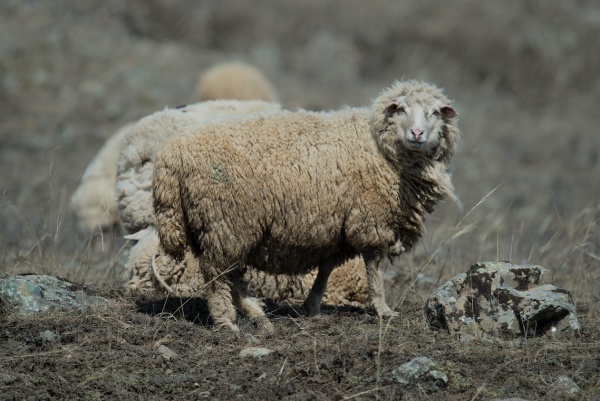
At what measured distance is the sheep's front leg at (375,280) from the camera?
6.49m

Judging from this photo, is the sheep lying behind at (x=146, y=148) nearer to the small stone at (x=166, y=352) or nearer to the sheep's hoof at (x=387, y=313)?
the sheep's hoof at (x=387, y=313)

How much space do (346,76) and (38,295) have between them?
17531mm

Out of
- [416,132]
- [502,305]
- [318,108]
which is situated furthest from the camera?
[318,108]

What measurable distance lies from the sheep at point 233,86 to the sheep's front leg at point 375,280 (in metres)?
4.50

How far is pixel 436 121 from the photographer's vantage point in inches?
258

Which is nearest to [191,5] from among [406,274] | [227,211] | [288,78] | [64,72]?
[288,78]

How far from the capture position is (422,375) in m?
5.00

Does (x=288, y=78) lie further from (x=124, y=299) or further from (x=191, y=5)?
(x=124, y=299)

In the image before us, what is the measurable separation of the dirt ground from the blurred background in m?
0.06

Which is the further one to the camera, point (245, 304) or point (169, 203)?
point (245, 304)

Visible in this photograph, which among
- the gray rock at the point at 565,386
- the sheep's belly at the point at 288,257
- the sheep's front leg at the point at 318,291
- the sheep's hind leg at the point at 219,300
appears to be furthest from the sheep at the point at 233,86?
the gray rock at the point at 565,386

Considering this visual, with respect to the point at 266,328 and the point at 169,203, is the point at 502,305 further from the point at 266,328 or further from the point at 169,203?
the point at 169,203

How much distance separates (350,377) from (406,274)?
314 cm

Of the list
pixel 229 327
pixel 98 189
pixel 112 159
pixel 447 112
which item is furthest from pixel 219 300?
pixel 98 189
